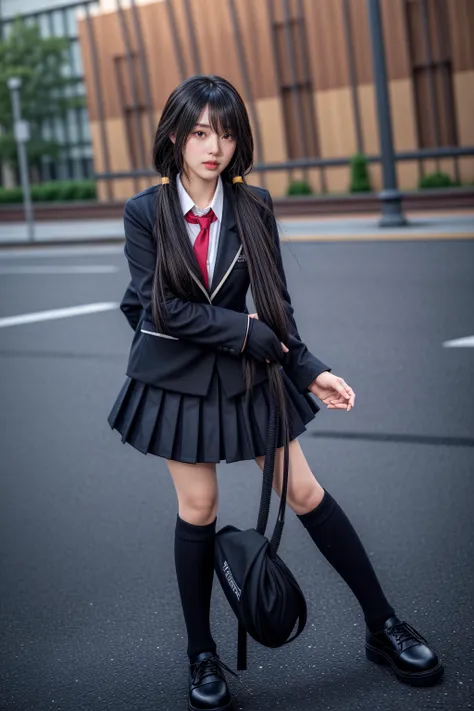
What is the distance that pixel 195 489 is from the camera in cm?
323

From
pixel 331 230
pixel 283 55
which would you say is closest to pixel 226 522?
pixel 331 230

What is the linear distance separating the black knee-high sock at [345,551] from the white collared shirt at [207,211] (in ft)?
2.47

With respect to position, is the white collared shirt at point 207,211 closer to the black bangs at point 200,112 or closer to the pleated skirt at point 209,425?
the black bangs at point 200,112

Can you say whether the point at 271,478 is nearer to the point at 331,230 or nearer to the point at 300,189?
the point at 331,230

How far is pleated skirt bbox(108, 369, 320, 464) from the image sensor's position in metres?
3.16

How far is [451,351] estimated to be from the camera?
8688 mm

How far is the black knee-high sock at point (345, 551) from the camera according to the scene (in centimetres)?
326

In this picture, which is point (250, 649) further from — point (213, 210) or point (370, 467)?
point (370, 467)

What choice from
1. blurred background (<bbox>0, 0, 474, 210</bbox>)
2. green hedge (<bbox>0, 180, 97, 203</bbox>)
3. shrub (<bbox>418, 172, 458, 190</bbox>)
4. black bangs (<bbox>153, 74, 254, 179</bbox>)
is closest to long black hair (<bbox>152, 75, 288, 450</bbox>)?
black bangs (<bbox>153, 74, 254, 179</bbox>)

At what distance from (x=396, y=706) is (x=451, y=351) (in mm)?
5720

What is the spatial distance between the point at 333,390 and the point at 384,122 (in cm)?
1673

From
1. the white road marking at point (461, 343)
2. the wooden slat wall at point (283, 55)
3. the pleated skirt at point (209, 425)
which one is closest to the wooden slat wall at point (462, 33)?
the wooden slat wall at point (283, 55)

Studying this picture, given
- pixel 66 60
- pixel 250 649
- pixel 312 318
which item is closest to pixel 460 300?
pixel 312 318

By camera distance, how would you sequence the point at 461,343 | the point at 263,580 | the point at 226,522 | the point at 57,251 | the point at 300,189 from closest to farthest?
1. the point at 263,580
2. the point at 226,522
3. the point at 461,343
4. the point at 57,251
5. the point at 300,189
